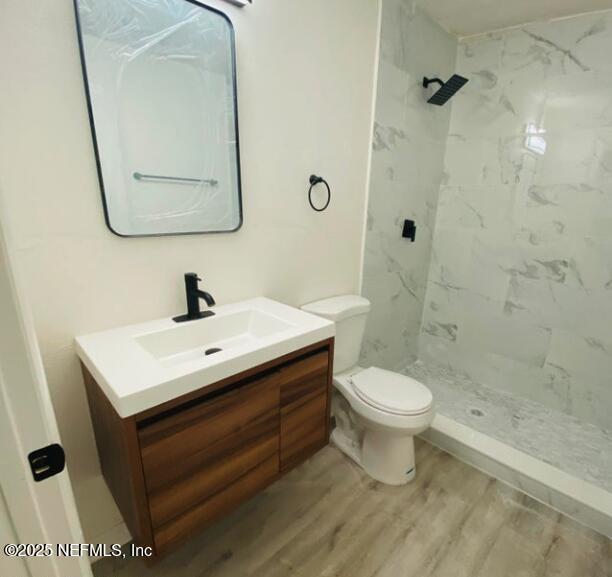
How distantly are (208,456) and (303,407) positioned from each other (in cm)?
39

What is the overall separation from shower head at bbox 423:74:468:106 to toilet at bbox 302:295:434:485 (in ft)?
4.36

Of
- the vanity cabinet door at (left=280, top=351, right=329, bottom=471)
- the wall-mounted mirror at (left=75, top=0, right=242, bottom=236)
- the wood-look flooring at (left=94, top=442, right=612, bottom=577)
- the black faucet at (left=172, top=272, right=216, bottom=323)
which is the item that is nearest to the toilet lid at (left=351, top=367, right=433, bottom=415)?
the vanity cabinet door at (left=280, top=351, right=329, bottom=471)

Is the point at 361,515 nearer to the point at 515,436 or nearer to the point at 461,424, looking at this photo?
the point at 461,424

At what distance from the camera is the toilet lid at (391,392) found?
1.51m

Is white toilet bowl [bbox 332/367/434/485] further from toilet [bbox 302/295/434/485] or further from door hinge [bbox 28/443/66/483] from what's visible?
door hinge [bbox 28/443/66/483]

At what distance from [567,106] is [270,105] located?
1.77 metres

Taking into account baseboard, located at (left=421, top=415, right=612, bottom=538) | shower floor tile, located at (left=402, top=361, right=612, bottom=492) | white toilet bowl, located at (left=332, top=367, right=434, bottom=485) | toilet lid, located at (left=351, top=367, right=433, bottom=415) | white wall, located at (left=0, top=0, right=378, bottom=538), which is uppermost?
white wall, located at (left=0, top=0, right=378, bottom=538)

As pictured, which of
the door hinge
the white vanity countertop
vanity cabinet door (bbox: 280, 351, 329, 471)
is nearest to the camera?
the door hinge

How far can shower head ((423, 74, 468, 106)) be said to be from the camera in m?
1.86

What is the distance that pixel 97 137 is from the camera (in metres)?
1.03

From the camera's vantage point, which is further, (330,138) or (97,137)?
(330,138)

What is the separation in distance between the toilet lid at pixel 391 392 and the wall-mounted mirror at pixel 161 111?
1.03 metres

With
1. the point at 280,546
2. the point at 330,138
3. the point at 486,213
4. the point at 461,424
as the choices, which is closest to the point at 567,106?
the point at 486,213

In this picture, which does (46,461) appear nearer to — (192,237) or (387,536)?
(192,237)
